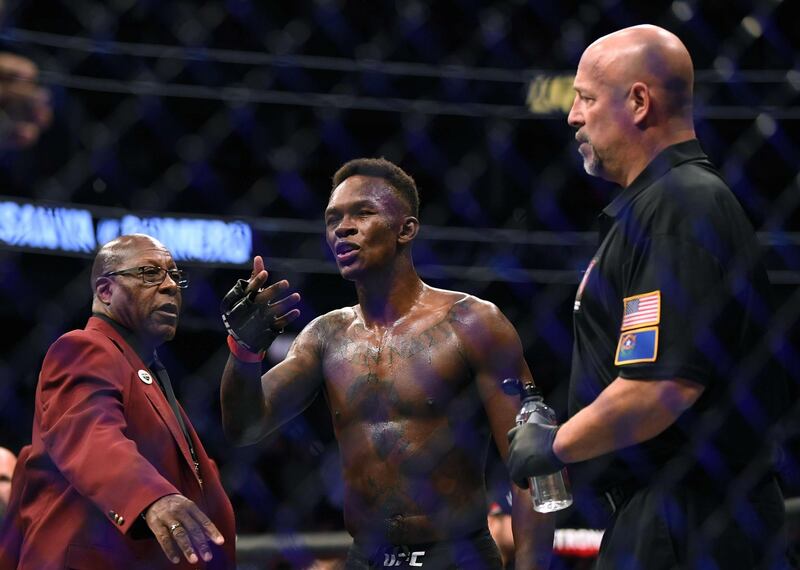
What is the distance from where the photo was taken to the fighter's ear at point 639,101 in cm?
170

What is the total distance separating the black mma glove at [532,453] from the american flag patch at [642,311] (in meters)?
0.18

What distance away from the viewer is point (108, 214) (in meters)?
5.02

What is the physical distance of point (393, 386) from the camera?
2.37m

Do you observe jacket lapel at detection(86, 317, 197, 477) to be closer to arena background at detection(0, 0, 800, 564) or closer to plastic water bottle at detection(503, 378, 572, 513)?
plastic water bottle at detection(503, 378, 572, 513)

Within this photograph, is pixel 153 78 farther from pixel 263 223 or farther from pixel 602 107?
pixel 602 107

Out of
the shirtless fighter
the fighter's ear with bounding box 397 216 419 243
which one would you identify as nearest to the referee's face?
the shirtless fighter

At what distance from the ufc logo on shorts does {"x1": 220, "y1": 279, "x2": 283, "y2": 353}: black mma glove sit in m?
0.48

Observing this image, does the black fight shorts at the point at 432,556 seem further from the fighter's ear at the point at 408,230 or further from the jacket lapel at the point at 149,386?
the fighter's ear at the point at 408,230

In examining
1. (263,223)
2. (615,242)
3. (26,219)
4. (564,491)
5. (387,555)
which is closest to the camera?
(615,242)

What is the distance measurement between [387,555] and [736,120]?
4287 millimetres

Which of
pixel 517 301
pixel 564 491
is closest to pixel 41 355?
pixel 517 301

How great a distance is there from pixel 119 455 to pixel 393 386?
0.64 metres

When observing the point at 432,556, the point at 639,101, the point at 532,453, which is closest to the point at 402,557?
the point at 432,556

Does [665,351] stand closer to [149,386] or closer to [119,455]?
[119,455]
